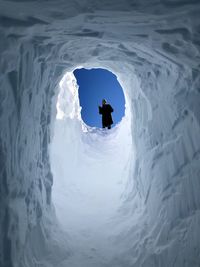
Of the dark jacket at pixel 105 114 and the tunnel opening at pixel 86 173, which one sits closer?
the tunnel opening at pixel 86 173

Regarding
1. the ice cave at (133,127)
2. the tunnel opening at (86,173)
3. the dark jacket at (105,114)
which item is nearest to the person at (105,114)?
the dark jacket at (105,114)

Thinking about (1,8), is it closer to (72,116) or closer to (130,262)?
(130,262)

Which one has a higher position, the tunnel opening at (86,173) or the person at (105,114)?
the person at (105,114)

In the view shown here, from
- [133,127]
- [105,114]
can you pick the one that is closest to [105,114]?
[105,114]

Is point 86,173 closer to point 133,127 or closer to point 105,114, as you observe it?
point 105,114

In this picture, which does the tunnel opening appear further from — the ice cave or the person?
the person

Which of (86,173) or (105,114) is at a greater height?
(105,114)

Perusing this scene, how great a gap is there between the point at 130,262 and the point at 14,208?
2.37 metres

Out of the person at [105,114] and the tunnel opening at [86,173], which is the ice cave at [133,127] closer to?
the tunnel opening at [86,173]

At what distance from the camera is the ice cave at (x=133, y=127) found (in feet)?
11.4

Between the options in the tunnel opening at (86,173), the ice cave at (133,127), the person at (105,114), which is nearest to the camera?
the ice cave at (133,127)

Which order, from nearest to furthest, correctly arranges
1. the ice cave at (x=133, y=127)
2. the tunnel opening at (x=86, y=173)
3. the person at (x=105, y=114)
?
the ice cave at (x=133, y=127) → the tunnel opening at (x=86, y=173) → the person at (x=105, y=114)

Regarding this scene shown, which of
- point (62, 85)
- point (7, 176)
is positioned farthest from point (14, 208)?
point (62, 85)

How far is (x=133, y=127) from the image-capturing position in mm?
8453
